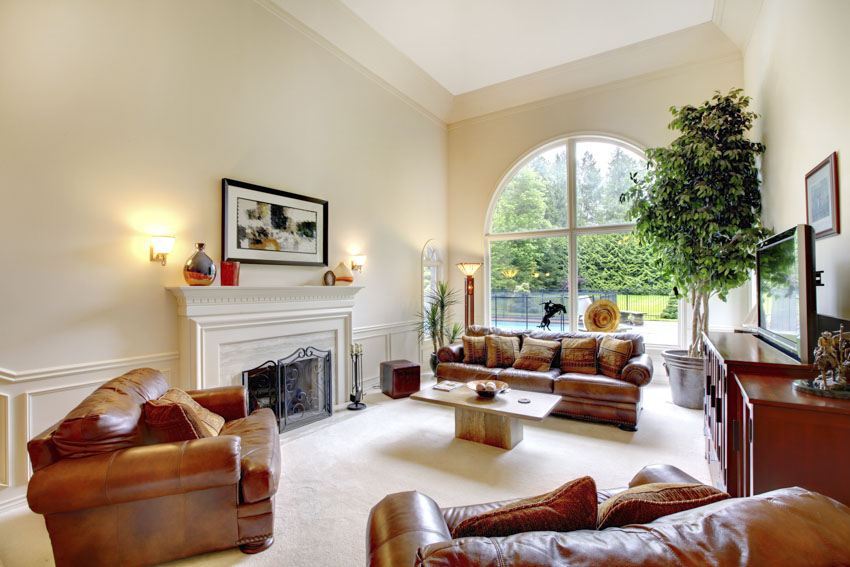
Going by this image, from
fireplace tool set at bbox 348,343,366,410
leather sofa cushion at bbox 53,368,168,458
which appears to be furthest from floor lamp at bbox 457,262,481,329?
leather sofa cushion at bbox 53,368,168,458

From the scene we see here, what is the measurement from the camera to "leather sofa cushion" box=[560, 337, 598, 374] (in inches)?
165

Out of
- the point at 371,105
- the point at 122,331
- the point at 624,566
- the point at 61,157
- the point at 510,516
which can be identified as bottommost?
the point at 510,516

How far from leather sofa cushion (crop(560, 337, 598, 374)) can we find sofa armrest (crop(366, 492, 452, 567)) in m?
3.24

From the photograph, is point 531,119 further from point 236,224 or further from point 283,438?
point 283,438

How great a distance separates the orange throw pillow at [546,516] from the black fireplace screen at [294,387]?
9.82 feet

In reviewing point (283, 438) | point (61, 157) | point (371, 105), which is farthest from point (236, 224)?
point (371, 105)

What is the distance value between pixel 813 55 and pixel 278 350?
4.51 metres

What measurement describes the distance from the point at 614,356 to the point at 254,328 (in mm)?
3503

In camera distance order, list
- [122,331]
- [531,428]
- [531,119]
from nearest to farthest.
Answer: [122,331], [531,428], [531,119]

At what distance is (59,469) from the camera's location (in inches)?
65.9

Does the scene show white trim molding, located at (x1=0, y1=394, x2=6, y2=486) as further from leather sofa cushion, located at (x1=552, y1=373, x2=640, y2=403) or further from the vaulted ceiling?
leather sofa cushion, located at (x1=552, y1=373, x2=640, y2=403)

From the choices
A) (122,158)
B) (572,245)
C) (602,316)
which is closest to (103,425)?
(122,158)

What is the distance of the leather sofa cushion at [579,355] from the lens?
4.18 meters

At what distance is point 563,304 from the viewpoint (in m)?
5.90
